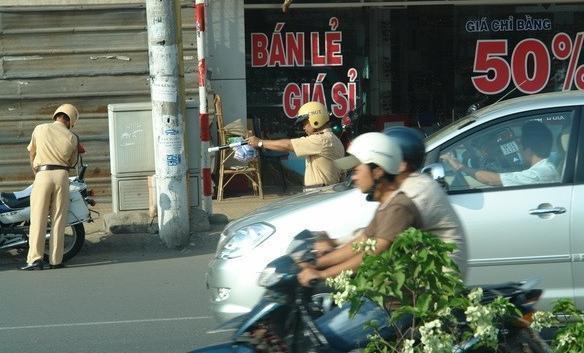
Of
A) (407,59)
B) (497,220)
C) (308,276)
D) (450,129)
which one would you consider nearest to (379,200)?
(308,276)

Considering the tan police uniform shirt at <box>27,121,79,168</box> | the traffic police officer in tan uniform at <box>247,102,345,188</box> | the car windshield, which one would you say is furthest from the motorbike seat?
the car windshield

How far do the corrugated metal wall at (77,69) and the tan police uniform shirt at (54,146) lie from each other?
2.85m

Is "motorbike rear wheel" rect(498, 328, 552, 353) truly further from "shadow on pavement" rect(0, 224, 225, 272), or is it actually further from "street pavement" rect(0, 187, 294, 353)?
"shadow on pavement" rect(0, 224, 225, 272)

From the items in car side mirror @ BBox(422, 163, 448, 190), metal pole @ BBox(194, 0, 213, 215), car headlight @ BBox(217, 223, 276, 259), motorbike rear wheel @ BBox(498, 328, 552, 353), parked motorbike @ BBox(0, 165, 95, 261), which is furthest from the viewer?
metal pole @ BBox(194, 0, 213, 215)

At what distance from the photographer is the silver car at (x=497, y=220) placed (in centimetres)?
652

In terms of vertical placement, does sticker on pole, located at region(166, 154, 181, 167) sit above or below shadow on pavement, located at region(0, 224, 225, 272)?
above

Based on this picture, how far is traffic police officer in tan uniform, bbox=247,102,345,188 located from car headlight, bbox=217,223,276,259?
1615mm

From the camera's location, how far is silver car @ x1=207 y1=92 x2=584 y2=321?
6.52 m

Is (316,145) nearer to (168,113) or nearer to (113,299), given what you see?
(113,299)

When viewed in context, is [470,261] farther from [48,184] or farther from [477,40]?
[477,40]

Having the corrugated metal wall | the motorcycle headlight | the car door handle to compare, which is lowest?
the car door handle

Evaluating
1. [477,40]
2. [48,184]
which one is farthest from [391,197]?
[477,40]

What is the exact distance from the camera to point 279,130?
14227 mm

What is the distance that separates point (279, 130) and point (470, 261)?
7.91m
